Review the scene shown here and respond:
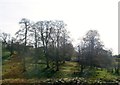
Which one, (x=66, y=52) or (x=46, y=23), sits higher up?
(x=46, y=23)

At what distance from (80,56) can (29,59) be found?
8.72 meters

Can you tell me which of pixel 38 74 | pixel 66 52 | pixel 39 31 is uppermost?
pixel 39 31

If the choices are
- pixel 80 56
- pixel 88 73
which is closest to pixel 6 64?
pixel 80 56

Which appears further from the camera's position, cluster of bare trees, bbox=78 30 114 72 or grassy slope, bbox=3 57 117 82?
cluster of bare trees, bbox=78 30 114 72

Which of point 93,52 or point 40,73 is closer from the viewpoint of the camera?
point 40,73

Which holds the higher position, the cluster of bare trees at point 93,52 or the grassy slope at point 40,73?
the cluster of bare trees at point 93,52

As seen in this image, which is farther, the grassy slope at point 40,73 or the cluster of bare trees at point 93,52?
the cluster of bare trees at point 93,52

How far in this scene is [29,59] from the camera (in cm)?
5162

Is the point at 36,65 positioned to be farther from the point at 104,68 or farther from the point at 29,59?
the point at 104,68

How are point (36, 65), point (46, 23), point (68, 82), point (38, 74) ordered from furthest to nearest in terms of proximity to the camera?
point (46, 23), point (36, 65), point (38, 74), point (68, 82)

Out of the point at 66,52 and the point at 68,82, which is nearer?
the point at 68,82

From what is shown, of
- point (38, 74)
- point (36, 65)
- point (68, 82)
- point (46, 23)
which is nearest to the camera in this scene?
point (68, 82)

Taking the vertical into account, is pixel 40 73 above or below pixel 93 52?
below

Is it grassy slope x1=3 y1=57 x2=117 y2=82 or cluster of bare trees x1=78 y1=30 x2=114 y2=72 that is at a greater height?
cluster of bare trees x1=78 y1=30 x2=114 y2=72
